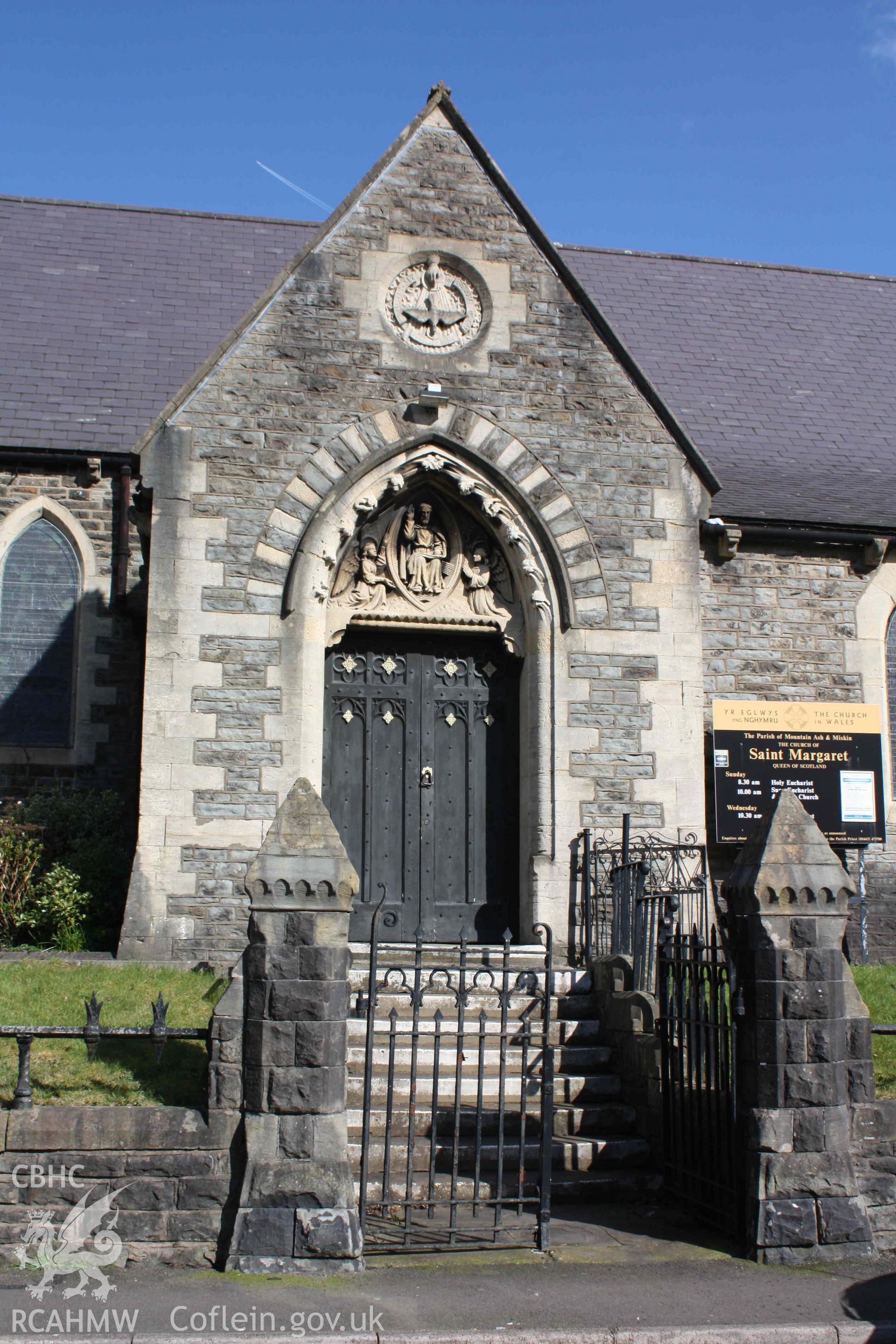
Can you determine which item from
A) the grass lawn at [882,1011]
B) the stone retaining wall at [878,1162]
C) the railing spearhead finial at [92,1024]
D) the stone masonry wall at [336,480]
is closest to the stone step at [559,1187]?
the stone retaining wall at [878,1162]

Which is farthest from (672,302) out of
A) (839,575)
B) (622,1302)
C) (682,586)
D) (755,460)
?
(622,1302)

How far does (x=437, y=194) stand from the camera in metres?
11.0

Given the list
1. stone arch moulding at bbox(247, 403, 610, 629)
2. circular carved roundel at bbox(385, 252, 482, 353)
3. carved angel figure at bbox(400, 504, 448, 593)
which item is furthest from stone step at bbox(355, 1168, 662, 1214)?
circular carved roundel at bbox(385, 252, 482, 353)

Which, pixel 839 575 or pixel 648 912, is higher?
pixel 839 575

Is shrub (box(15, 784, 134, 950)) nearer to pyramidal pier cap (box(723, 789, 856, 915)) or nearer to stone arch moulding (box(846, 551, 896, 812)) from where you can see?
pyramidal pier cap (box(723, 789, 856, 915))

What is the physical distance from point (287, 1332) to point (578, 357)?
8.25 metres

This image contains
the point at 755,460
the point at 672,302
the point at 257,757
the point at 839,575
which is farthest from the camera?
the point at 672,302

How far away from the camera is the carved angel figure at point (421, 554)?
428 inches

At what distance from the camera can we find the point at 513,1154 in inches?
274

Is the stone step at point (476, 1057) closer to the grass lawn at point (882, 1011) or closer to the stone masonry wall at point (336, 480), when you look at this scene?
the grass lawn at point (882, 1011)

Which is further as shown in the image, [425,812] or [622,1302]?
[425,812]

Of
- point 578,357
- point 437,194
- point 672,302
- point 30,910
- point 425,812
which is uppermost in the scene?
point 672,302

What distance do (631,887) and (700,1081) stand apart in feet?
7.56

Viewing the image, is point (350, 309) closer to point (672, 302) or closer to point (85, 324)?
point (85, 324)
